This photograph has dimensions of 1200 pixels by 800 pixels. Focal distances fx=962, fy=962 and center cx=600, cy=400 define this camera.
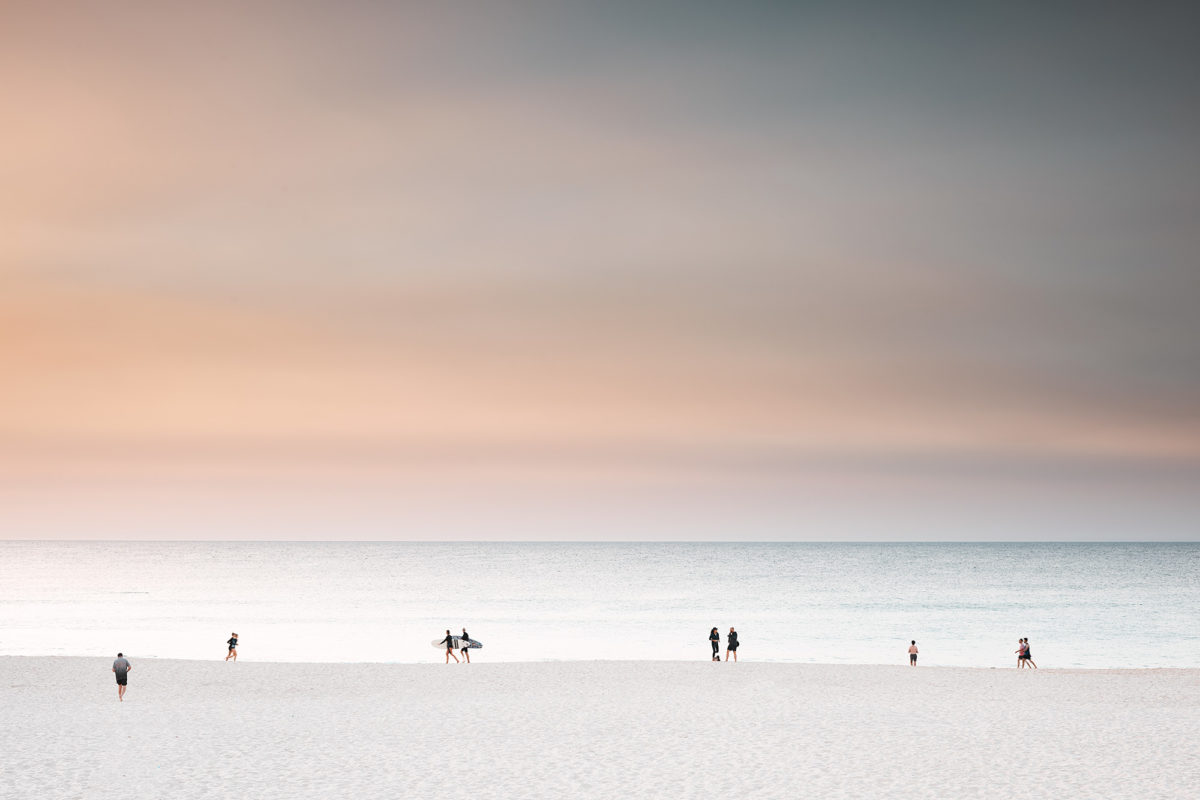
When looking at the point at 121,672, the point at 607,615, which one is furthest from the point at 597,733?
the point at 607,615

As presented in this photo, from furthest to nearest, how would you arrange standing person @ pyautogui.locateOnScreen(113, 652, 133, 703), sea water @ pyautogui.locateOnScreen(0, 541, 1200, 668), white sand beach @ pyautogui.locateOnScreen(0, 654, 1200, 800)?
sea water @ pyautogui.locateOnScreen(0, 541, 1200, 668) → standing person @ pyautogui.locateOnScreen(113, 652, 133, 703) → white sand beach @ pyautogui.locateOnScreen(0, 654, 1200, 800)

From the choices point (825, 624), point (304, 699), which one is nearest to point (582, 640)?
point (825, 624)

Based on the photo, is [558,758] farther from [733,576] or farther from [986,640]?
[733,576]

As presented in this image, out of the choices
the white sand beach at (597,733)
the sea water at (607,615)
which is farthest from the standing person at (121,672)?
the sea water at (607,615)

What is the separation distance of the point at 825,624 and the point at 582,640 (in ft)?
67.7

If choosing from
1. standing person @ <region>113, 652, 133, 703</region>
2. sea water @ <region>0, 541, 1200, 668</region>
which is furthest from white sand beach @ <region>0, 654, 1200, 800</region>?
sea water @ <region>0, 541, 1200, 668</region>

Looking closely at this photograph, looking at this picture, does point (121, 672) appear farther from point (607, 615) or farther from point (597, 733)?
point (607, 615)

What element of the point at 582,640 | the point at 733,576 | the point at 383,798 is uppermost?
the point at 733,576

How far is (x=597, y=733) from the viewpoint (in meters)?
21.1

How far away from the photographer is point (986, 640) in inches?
2174

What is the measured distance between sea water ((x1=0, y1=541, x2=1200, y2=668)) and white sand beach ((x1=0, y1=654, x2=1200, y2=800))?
13.5m

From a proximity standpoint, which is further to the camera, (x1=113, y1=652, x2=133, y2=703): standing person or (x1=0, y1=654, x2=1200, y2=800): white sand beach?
(x1=113, y1=652, x2=133, y2=703): standing person

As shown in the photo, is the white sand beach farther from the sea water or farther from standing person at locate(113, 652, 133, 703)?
the sea water

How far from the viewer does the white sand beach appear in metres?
16.3
